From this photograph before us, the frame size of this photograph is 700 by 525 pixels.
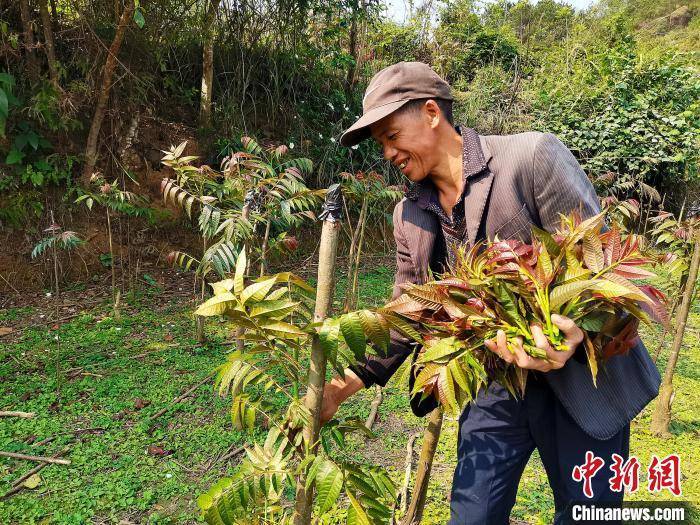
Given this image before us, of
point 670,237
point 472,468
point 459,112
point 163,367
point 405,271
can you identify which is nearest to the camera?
point 472,468

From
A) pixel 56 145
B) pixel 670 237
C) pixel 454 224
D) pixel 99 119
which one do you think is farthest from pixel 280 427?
pixel 56 145

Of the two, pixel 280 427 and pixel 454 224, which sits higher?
pixel 454 224

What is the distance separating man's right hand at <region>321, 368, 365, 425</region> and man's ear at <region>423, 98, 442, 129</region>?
0.86 m

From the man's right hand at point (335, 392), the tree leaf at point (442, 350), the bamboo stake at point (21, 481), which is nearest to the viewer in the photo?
the tree leaf at point (442, 350)

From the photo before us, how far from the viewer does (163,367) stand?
3.80 metres

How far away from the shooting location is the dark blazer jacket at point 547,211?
153cm

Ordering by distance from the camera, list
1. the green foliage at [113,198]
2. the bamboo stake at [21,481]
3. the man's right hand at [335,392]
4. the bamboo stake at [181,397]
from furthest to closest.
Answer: the green foliage at [113,198] → the bamboo stake at [181,397] → the bamboo stake at [21,481] → the man's right hand at [335,392]

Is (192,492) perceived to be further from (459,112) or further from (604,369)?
(459,112)

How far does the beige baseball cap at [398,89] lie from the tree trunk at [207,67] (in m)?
4.92

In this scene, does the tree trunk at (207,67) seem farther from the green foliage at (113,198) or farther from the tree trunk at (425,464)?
the tree trunk at (425,464)

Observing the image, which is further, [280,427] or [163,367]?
[163,367]

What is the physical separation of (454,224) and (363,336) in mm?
760

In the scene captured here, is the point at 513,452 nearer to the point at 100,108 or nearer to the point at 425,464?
the point at 425,464

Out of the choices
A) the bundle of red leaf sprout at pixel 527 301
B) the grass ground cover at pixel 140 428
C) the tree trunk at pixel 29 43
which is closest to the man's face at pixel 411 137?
the bundle of red leaf sprout at pixel 527 301
